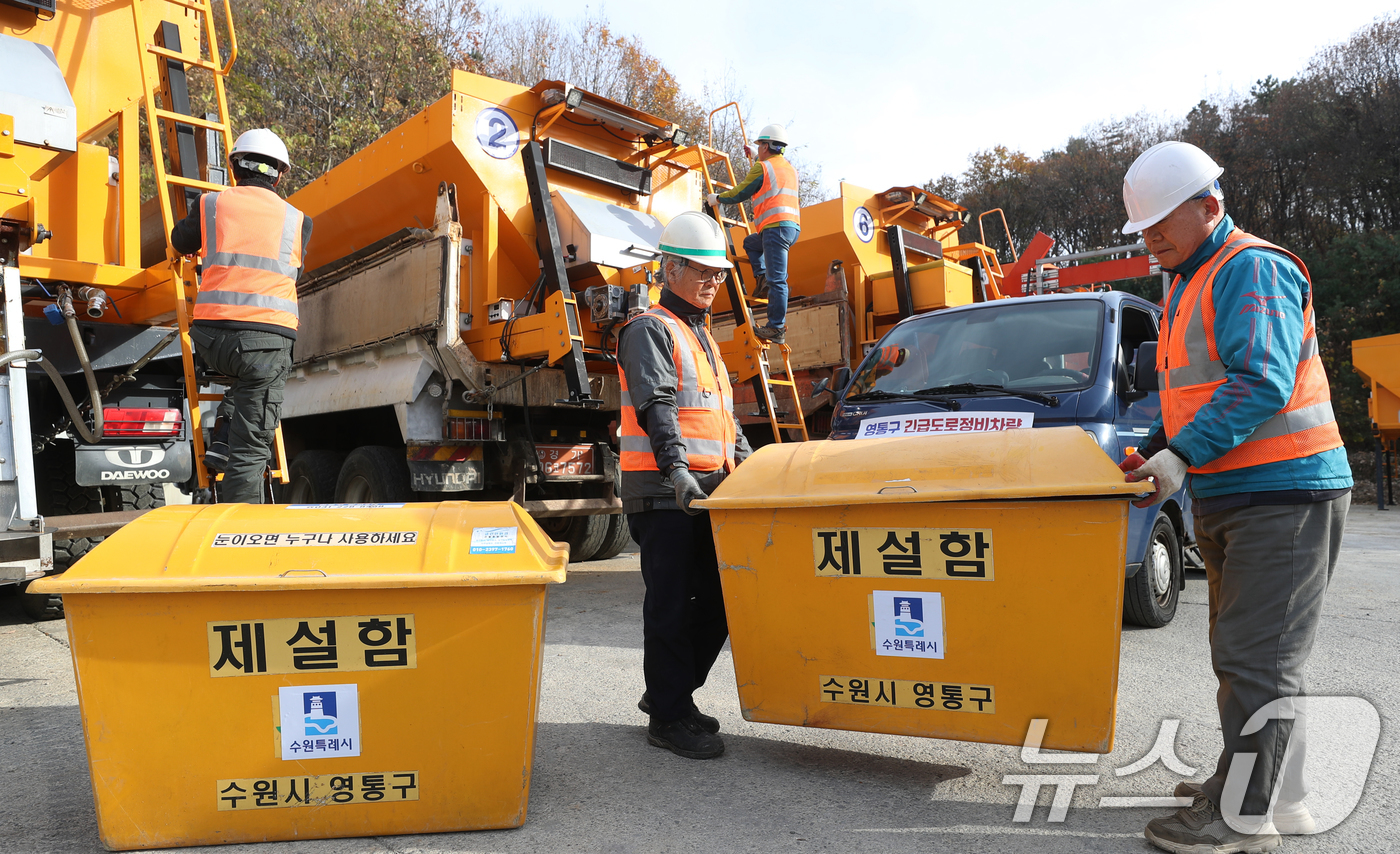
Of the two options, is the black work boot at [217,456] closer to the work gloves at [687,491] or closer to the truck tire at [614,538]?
the work gloves at [687,491]

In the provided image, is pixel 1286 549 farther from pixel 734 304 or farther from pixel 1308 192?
pixel 1308 192

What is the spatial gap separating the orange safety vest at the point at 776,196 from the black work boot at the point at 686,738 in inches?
171

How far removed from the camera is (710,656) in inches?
124

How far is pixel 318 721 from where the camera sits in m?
2.30

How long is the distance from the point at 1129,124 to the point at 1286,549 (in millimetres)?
28613

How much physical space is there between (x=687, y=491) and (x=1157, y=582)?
2.97 m

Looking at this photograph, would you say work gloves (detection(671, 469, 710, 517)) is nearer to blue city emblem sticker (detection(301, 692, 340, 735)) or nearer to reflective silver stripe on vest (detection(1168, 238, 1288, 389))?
→ blue city emblem sticker (detection(301, 692, 340, 735))

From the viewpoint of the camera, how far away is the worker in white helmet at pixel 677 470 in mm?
2951

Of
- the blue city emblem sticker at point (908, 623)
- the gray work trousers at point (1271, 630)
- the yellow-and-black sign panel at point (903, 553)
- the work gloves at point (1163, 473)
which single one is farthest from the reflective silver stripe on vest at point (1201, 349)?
the blue city emblem sticker at point (908, 623)

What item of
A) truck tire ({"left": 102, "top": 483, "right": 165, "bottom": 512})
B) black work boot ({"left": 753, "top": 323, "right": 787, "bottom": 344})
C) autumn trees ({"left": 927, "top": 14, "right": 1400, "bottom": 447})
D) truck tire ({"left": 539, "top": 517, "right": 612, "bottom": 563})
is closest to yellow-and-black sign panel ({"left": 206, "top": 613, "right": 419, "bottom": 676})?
truck tire ({"left": 102, "top": 483, "right": 165, "bottom": 512})

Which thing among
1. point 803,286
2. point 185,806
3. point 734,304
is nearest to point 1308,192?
point 803,286

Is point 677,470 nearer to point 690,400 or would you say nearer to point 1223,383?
point 690,400

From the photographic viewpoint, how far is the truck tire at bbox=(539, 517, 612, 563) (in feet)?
23.0

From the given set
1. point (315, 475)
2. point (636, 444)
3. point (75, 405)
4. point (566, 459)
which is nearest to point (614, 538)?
point (566, 459)
